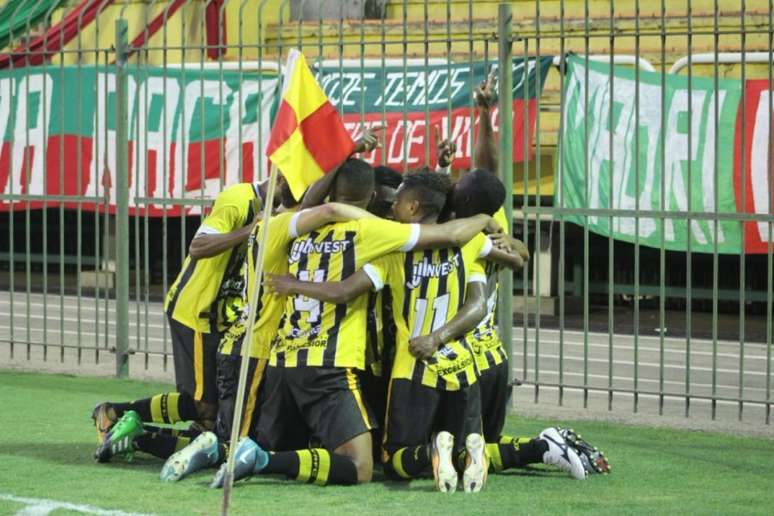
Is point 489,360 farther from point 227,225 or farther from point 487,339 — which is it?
point 227,225

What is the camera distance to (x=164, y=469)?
26.0 feet

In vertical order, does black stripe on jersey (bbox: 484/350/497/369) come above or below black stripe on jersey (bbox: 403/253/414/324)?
below

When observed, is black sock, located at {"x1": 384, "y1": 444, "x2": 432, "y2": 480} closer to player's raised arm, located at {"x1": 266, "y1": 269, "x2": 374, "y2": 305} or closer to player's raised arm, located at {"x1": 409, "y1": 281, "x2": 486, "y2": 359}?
player's raised arm, located at {"x1": 409, "y1": 281, "x2": 486, "y2": 359}

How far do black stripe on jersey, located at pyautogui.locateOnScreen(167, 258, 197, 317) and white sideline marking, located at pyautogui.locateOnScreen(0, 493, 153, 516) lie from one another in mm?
1945

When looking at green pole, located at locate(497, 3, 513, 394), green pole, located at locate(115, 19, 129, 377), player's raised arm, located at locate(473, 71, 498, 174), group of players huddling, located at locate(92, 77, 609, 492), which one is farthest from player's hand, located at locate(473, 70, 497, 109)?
green pole, located at locate(115, 19, 129, 377)

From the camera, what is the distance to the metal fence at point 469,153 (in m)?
12.4

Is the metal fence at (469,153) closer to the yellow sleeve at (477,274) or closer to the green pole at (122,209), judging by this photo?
the green pole at (122,209)

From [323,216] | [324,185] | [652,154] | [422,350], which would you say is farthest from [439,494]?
[652,154]

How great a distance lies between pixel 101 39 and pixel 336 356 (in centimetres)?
1563

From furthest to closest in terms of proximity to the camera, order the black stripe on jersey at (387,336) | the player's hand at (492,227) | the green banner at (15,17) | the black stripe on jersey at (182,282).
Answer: the green banner at (15,17)
the black stripe on jersey at (182,282)
the player's hand at (492,227)
the black stripe on jersey at (387,336)

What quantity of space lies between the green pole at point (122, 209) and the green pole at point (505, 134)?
3.19 metres

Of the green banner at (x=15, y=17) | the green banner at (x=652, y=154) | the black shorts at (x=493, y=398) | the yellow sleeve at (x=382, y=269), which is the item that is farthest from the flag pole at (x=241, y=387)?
the green banner at (x=15, y=17)

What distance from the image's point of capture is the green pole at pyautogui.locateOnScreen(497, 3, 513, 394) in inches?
436

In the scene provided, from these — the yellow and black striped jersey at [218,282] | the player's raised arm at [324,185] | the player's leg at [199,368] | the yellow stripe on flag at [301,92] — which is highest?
the yellow stripe on flag at [301,92]
